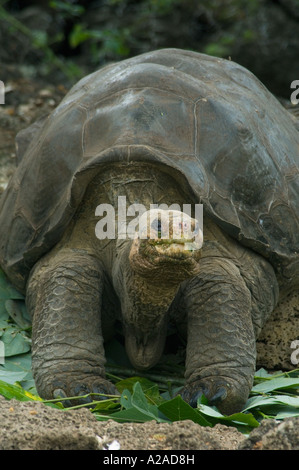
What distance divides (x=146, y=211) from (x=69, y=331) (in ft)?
2.09

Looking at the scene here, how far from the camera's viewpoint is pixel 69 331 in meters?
3.78

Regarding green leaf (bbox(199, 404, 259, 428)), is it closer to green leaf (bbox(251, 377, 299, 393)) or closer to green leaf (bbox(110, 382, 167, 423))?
green leaf (bbox(110, 382, 167, 423))

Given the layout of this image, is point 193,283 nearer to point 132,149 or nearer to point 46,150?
point 132,149

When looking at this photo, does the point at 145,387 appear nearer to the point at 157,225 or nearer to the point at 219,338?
the point at 219,338

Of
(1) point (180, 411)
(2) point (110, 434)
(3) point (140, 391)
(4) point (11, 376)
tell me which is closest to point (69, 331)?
(4) point (11, 376)

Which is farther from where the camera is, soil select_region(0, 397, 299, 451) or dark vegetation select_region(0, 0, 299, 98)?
dark vegetation select_region(0, 0, 299, 98)

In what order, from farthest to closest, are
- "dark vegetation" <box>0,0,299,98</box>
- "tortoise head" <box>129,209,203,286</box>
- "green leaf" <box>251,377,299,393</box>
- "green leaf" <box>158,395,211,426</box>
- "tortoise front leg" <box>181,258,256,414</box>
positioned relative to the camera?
"dark vegetation" <box>0,0,299,98</box>, "green leaf" <box>251,377,299,393</box>, "tortoise front leg" <box>181,258,256,414</box>, "green leaf" <box>158,395,211,426</box>, "tortoise head" <box>129,209,203,286</box>

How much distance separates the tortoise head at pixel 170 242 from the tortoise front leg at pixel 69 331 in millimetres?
778

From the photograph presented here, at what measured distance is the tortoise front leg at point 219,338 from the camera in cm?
360

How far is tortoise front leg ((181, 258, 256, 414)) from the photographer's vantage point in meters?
3.60

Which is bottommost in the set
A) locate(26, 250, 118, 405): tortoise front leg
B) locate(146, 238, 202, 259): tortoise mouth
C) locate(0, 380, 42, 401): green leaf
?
locate(0, 380, 42, 401): green leaf

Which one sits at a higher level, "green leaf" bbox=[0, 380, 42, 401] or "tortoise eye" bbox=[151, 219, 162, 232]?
"tortoise eye" bbox=[151, 219, 162, 232]

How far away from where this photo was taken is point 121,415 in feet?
10.7

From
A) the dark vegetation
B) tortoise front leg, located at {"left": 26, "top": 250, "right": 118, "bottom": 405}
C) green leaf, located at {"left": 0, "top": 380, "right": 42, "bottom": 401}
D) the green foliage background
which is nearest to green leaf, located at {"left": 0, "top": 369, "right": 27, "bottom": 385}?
the green foliage background
